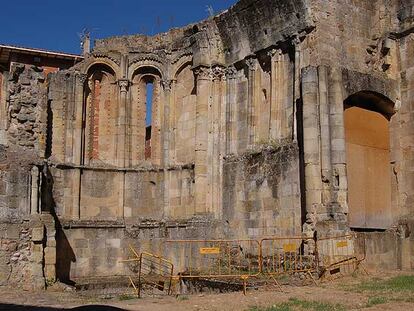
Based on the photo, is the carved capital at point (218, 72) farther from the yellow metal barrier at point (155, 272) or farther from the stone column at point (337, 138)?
the yellow metal barrier at point (155, 272)

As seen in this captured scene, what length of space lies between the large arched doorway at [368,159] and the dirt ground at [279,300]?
10.2 ft

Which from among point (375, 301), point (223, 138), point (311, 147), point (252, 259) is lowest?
point (375, 301)

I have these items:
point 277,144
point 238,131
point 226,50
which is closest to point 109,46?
point 226,50

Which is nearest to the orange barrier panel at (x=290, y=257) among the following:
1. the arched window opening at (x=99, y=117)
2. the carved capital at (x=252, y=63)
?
the carved capital at (x=252, y=63)

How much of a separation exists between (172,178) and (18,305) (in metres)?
11.3

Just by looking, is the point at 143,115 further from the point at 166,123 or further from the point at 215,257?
the point at 215,257

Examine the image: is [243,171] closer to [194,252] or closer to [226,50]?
[194,252]

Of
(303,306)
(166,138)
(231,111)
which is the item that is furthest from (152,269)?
(303,306)

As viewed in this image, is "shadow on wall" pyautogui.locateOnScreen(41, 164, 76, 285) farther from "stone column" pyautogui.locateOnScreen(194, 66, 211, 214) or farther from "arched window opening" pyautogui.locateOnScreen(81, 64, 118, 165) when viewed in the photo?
"stone column" pyautogui.locateOnScreen(194, 66, 211, 214)

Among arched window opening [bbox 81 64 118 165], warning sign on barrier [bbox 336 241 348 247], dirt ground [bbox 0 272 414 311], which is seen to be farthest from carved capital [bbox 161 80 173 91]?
warning sign on barrier [bbox 336 241 348 247]

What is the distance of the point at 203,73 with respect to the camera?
24297 millimetres

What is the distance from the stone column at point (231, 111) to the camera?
2388 cm

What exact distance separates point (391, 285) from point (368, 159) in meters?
6.19

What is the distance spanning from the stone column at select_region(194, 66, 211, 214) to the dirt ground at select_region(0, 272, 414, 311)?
7.67m
